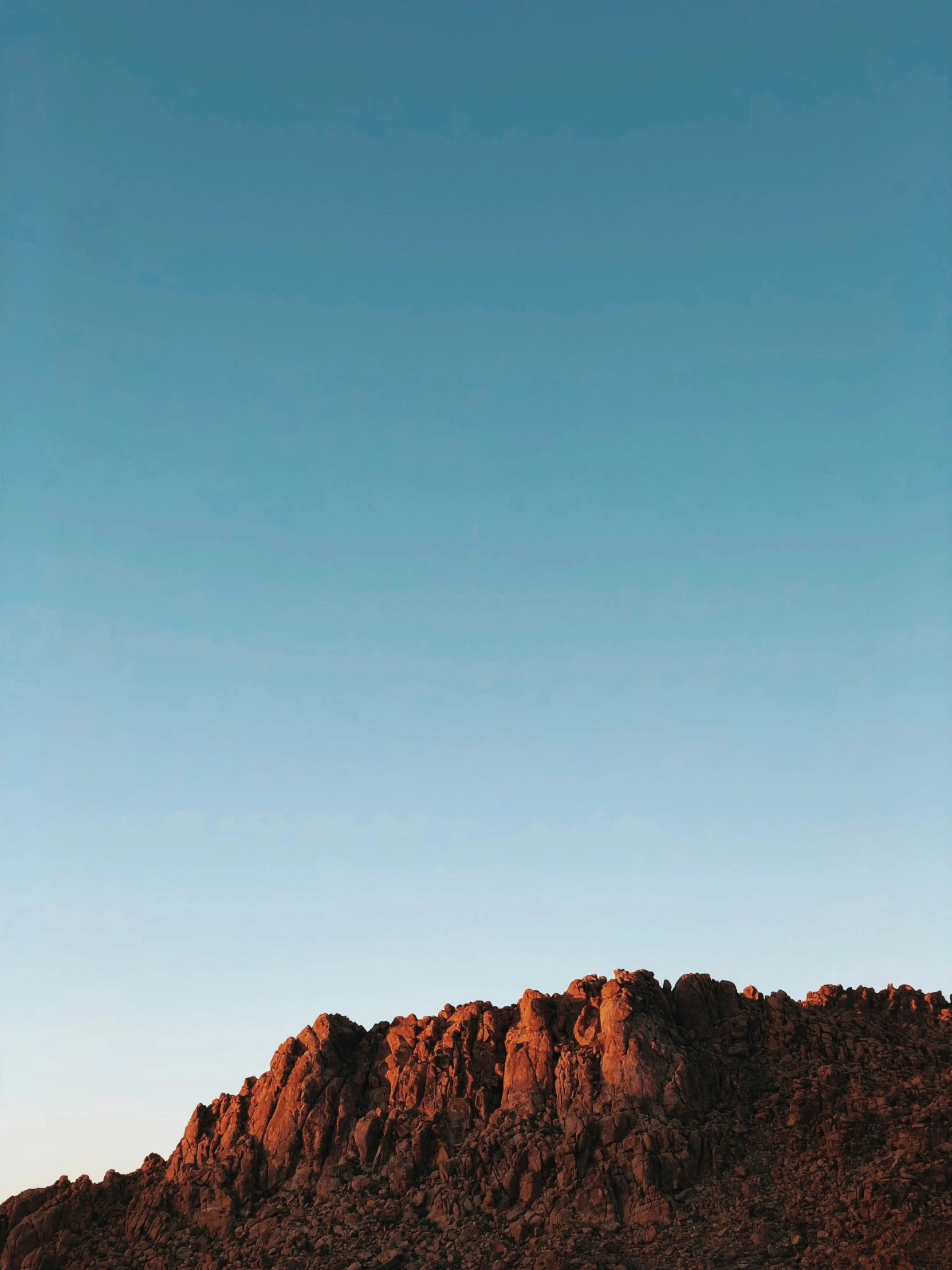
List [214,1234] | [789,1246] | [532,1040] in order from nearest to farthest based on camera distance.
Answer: [789,1246] < [214,1234] < [532,1040]

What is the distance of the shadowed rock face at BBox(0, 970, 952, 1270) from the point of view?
56625 millimetres

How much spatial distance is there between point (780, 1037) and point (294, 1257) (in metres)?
31.7

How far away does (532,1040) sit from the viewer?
69938 mm

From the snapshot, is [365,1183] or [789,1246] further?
[365,1183]

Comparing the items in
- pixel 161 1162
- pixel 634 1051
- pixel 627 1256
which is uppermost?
pixel 634 1051

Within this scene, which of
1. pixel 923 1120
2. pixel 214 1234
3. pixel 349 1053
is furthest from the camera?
pixel 349 1053

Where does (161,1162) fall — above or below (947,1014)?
below

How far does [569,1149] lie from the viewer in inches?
2435

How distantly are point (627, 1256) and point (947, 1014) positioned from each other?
28250 mm

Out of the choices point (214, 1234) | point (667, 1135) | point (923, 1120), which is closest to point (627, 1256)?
point (667, 1135)

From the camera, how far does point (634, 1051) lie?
66375 millimetres

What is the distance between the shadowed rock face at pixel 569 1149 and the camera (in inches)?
2229

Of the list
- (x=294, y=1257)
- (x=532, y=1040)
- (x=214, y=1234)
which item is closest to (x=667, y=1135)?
(x=532, y=1040)

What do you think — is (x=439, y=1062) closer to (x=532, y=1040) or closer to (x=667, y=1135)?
(x=532, y=1040)
